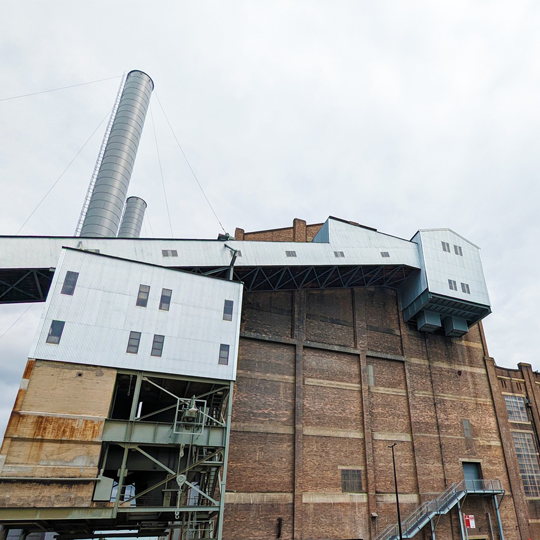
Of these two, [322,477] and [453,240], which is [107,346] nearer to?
[322,477]

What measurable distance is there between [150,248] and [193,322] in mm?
4642

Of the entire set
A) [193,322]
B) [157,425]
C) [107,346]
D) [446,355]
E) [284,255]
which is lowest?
[157,425]

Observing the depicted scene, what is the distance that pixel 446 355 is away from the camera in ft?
103

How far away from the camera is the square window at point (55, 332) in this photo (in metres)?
16.2

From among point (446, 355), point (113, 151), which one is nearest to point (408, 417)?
point (446, 355)

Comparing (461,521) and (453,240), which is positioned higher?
(453,240)

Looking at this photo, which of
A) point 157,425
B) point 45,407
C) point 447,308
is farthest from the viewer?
point 447,308

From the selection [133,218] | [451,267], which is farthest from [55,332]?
[133,218]

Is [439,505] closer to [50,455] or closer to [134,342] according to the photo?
[134,342]

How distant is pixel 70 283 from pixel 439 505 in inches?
1000

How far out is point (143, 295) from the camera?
18688 mm

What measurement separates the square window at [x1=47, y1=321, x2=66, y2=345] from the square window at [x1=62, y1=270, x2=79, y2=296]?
1.36 metres

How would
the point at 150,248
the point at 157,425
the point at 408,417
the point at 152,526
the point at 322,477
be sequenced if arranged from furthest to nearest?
the point at 408,417 < the point at 322,477 < the point at 150,248 < the point at 152,526 < the point at 157,425

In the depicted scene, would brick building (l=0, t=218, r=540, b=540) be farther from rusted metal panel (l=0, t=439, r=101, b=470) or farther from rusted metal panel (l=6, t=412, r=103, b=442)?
rusted metal panel (l=0, t=439, r=101, b=470)
